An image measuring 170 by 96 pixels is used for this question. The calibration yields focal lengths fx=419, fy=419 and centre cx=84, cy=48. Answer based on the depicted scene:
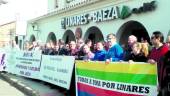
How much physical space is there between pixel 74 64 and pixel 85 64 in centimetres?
131

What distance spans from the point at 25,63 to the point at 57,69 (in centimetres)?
450

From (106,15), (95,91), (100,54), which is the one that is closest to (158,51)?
(95,91)

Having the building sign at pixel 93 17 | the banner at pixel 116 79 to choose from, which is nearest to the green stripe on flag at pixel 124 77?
the banner at pixel 116 79

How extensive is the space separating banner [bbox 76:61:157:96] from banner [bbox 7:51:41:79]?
18.9 ft

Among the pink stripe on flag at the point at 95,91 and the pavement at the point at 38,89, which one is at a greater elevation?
the pink stripe on flag at the point at 95,91

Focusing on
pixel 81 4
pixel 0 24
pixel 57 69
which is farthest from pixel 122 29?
pixel 0 24

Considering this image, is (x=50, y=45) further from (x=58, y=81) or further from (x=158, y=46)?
(x=158, y=46)

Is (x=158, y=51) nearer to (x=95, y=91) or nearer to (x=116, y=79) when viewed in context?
(x=116, y=79)

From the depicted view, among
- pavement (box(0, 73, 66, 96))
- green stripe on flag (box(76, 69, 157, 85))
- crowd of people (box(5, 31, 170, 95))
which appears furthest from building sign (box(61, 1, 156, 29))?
green stripe on flag (box(76, 69, 157, 85))

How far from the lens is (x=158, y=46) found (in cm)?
834

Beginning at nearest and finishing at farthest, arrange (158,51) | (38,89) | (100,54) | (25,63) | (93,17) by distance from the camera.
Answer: (158,51)
(100,54)
(38,89)
(25,63)
(93,17)

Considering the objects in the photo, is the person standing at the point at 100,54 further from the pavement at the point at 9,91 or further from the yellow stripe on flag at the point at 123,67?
the pavement at the point at 9,91

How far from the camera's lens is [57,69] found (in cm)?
1346

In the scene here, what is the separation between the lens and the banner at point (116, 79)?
7.87 metres
